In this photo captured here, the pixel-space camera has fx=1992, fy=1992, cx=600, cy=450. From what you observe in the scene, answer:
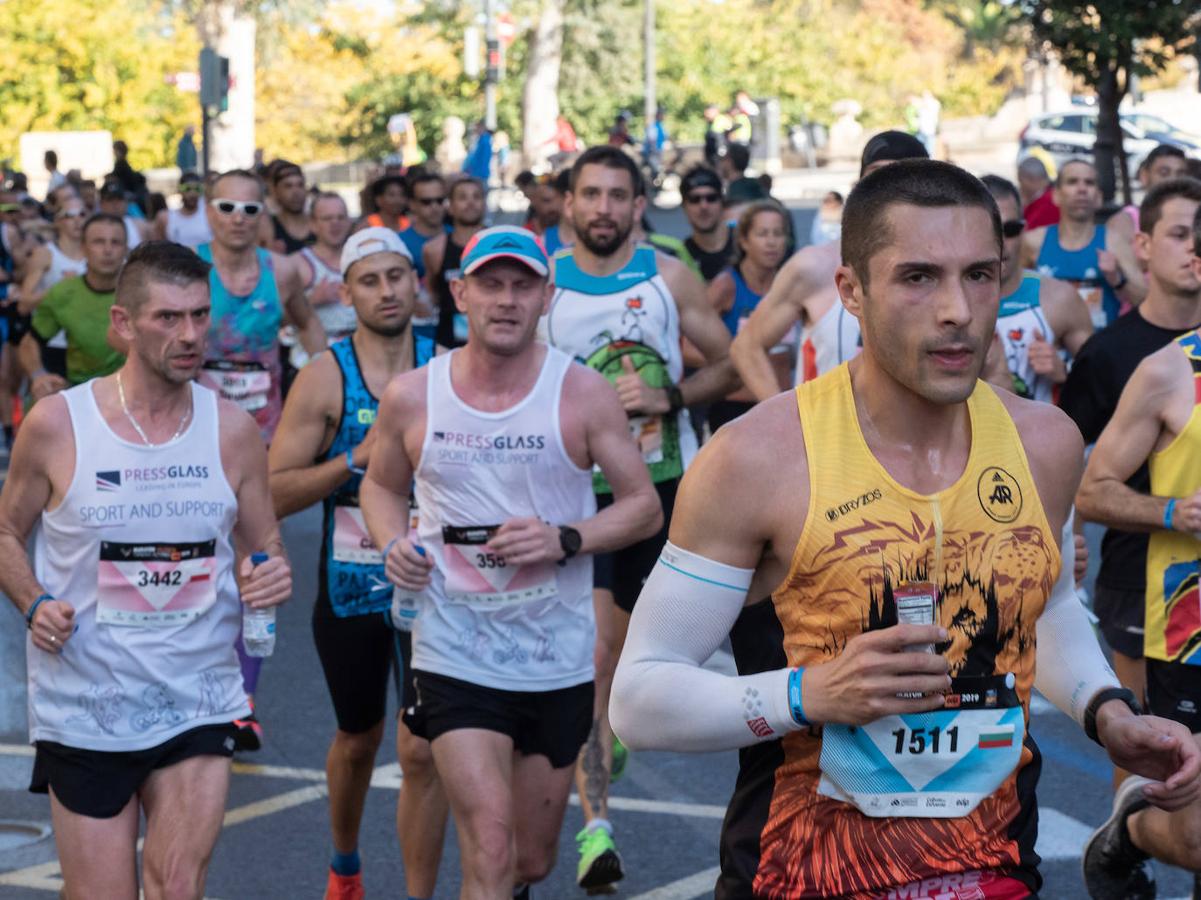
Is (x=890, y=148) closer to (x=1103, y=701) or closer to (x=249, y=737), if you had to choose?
(x=1103, y=701)

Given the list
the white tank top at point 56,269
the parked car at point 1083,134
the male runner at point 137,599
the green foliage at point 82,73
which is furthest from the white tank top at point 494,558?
the green foliage at point 82,73

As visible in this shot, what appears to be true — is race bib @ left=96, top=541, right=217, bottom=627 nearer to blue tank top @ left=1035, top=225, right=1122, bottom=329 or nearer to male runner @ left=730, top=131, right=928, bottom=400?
male runner @ left=730, top=131, right=928, bottom=400

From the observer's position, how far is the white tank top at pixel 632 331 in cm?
711

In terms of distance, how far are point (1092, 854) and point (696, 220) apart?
25.3ft

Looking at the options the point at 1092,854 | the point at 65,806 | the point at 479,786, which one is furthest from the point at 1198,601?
the point at 65,806

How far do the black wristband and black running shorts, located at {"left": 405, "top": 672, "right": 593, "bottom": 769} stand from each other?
6.94ft

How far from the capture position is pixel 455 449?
17.4ft

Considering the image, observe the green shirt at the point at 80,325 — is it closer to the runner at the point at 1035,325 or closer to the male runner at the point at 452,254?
the male runner at the point at 452,254

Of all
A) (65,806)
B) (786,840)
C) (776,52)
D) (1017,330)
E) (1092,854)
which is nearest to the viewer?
(786,840)

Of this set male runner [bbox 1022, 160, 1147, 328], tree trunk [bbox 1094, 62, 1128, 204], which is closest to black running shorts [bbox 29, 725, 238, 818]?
male runner [bbox 1022, 160, 1147, 328]

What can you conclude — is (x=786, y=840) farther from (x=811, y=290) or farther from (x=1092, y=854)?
(x=811, y=290)

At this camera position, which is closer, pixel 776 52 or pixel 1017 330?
pixel 1017 330

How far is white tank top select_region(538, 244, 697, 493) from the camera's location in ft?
23.3

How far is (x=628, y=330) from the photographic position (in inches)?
281
